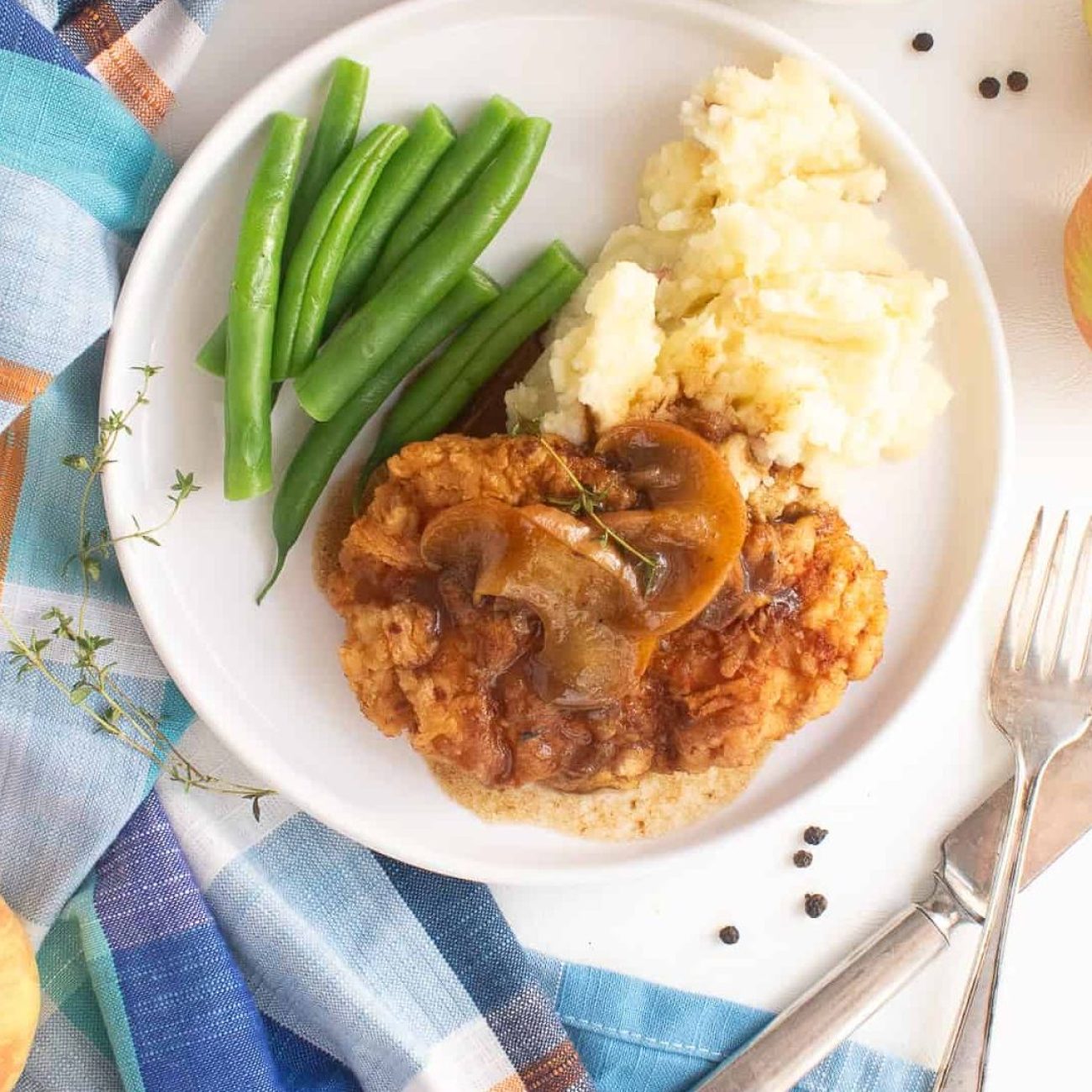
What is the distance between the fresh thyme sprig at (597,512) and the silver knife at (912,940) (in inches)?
72.0

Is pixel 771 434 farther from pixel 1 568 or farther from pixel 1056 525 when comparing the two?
pixel 1 568

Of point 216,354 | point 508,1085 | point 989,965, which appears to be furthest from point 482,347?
point 989,965

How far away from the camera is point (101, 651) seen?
395 cm

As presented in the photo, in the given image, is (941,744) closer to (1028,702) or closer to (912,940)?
(1028,702)

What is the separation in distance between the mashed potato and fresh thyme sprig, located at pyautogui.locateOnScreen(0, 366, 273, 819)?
1.25m

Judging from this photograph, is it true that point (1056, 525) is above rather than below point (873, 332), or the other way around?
below

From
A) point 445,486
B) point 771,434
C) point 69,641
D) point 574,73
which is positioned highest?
point 574,73

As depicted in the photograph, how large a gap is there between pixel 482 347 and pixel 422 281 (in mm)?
305

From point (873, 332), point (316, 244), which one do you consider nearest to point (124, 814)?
point (316, 244)

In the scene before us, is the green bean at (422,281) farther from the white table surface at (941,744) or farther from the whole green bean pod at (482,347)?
the white table surface at (941,744)

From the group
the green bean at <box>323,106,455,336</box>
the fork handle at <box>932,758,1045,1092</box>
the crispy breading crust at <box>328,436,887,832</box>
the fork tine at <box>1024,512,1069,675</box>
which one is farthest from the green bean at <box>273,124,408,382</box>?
the fork handle at <box>932,758,1045,1092</box>

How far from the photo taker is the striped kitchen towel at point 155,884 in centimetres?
363

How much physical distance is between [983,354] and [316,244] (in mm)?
2258

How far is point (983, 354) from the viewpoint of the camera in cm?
393
